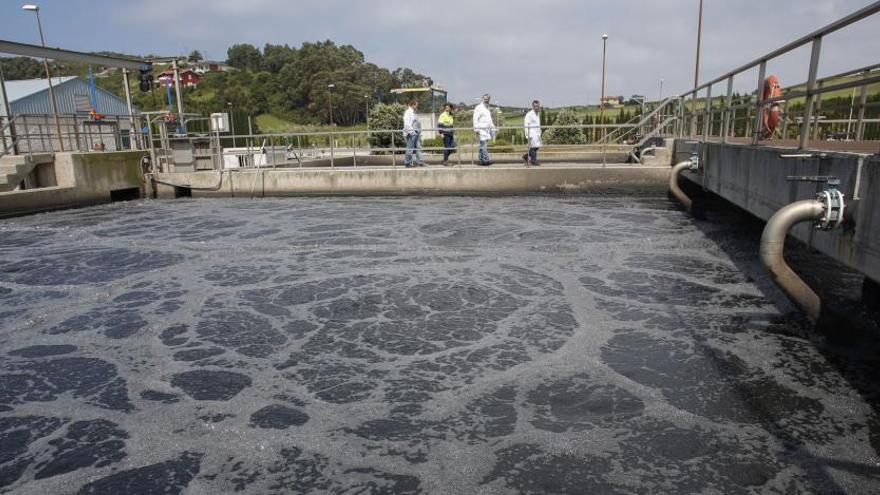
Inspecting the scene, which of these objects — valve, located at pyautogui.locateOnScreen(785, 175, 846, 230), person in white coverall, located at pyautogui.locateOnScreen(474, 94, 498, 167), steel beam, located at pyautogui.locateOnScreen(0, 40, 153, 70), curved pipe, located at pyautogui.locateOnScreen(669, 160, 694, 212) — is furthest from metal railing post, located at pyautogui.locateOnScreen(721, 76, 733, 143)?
steel beam, located at pyautogui.locateOnScreen(0, 40, 153, 70)

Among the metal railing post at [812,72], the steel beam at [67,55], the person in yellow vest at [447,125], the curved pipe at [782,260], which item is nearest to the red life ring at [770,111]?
the metal railing post at [812,72]

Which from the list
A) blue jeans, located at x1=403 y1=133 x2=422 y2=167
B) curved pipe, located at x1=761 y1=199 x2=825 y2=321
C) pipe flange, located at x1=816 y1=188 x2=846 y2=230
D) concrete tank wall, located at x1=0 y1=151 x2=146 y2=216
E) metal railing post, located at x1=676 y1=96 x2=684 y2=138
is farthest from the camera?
blue jeans, located at x1=403 y1=133 x2=422 y2=167

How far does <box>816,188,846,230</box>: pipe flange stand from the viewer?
4.83 m

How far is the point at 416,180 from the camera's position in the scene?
1712 centimetres

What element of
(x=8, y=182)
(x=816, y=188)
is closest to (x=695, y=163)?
(x=816, y=188)

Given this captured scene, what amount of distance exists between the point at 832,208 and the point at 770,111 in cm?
465

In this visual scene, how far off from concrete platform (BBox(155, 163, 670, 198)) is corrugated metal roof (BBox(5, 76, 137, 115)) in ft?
87.8

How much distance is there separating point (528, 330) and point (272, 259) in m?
5.45

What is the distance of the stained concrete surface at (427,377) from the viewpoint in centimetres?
408

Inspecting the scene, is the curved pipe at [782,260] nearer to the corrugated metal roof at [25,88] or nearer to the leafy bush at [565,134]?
the leafy bush at [565,134]

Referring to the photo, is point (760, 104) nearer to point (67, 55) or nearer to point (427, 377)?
point (427, 377)

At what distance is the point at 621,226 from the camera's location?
1236cm

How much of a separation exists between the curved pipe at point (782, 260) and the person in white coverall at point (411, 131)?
1180 centimetres

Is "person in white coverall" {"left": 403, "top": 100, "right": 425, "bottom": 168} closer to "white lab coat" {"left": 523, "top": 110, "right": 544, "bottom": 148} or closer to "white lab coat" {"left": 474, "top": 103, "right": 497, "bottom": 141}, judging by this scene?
"white lab coat" {"left": 474, "top": 103, "right": 497, "bottom": 141}
